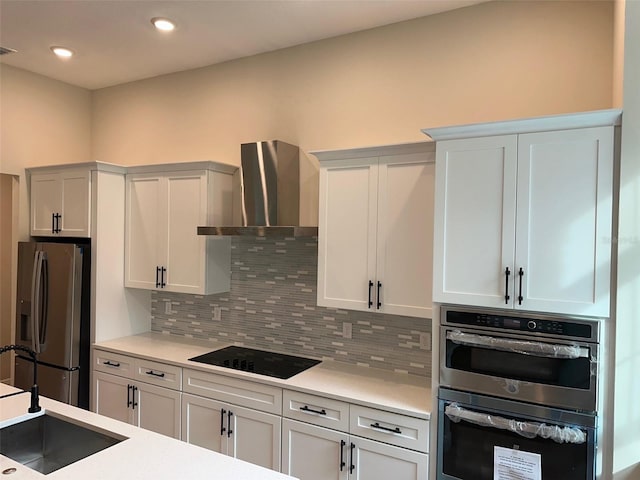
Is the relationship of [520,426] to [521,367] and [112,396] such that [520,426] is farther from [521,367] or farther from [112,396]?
[112,396]

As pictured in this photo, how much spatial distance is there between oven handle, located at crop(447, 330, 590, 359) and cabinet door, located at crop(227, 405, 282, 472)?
123 centimetres

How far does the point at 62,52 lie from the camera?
3.50 meters

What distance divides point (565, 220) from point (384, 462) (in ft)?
5.08

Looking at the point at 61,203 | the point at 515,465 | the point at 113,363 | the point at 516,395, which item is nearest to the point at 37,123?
the point at 61,203

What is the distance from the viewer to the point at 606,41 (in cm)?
236

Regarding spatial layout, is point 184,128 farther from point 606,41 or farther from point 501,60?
point 606,41

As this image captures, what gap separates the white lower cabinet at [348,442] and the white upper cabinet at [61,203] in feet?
7.59

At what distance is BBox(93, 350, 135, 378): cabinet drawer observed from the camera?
132 inches

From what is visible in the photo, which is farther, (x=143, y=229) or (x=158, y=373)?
(x=143, y=229)

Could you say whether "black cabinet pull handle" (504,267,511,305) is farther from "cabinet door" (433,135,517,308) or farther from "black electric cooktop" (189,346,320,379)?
"black electric cooktop" (189,346,320,379)

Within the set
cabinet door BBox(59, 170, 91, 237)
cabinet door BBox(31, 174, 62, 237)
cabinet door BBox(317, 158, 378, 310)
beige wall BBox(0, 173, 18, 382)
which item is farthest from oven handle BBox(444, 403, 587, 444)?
beige wall BBox(0, 173, 18, 382)

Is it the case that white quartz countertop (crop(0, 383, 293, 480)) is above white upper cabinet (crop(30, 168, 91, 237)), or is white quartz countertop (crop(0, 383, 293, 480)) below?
below

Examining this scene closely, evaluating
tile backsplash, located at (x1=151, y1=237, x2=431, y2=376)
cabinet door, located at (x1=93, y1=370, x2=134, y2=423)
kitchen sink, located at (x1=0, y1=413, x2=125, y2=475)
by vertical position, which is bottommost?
cabinet door, located at (x1=93, y1=370, x2=134, y2=423)

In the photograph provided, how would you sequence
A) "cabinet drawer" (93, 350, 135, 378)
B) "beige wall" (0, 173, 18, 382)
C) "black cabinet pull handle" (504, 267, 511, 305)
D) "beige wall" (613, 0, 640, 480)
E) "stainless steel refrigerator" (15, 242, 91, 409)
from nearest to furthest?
"beige wall" (613, 0, 640, 480)
"black cabinet pull handle" (504, 267, 511, 305)
"cabinet drawer" (93, 350, 135, 378)
"stainless steel refrigerator" (15, 242, 91, 409)
"beige wall" (0, 173, 18, 382)
